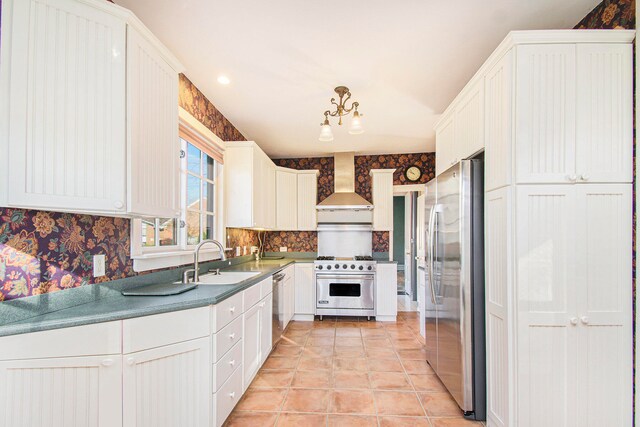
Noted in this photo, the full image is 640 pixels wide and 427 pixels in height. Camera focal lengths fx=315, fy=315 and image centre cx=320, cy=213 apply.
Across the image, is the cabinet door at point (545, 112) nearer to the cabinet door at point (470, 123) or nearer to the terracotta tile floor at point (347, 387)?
the cabinet door at point (470, 123)

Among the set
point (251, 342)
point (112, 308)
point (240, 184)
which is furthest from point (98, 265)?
point (240, 184)

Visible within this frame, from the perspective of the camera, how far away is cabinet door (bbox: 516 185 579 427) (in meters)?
1.72

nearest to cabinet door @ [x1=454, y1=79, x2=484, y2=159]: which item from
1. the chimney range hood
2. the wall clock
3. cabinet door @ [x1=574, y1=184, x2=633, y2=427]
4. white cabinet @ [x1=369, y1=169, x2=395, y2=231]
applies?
cabinet door @ [x1=574, y1=184, x2=633, y2=427]

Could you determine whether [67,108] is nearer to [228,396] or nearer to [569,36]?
[228,396]

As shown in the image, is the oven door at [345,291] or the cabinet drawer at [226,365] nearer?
the cabinet drawer at [226,365]

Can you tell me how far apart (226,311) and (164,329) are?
444mm

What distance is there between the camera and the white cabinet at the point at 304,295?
461cm

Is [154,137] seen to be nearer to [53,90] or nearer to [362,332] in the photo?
[53,90]

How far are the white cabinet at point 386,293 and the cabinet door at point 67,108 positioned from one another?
3.69 metres

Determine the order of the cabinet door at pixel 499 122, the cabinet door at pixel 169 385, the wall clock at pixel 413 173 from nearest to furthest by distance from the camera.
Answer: the cabinet door at pixel 169 385, the cabinet door at pixel 499 122, the wall clock at pixel 413 173

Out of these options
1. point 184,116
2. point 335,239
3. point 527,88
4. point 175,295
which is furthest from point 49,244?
point 335,239

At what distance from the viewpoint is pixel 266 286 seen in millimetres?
3064

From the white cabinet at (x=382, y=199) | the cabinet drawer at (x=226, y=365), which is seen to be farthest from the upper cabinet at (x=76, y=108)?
the white cabinet at (x=382, y=199)

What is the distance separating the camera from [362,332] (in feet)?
13.3
